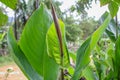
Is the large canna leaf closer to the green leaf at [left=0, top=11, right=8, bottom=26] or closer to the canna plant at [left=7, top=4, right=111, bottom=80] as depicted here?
the canna plant at [left=7, top=4, right=111, bottom=80]

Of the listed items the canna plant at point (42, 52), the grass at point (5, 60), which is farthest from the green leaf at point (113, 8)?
the grass at point (5, 60)

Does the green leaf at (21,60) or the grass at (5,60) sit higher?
the green leaf at (21,60)

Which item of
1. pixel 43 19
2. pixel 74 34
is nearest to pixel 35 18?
pixel 43 19

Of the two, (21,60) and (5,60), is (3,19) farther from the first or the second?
(5,60)

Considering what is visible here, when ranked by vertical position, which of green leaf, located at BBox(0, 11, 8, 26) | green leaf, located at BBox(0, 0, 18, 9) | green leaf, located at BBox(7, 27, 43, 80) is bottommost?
green leaf, located at BBox(7, 27, 43, 80)

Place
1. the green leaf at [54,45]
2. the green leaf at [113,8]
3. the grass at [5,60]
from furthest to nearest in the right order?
1. the grass at [5,60]
2. the green leaf at [113,8]
3. the green leaf at [54,45]

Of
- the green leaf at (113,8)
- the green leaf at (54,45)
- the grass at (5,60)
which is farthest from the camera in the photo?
the grass at (5,60)

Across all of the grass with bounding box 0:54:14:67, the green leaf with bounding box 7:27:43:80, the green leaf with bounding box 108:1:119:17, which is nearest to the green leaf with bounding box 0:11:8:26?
the green leaf with bounding box 7:27:43:80

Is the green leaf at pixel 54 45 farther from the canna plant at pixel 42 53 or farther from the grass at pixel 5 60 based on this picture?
the grass at pixel 5 60
